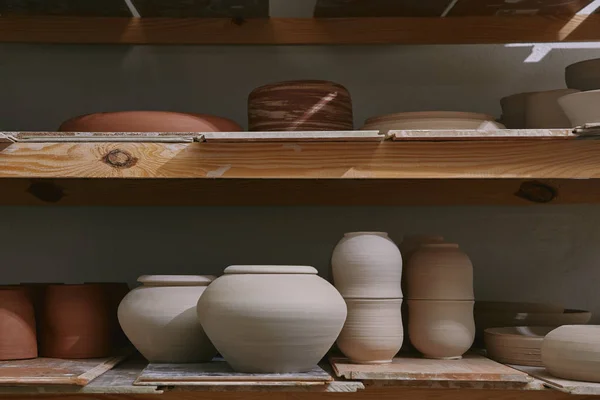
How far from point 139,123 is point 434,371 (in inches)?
27.4

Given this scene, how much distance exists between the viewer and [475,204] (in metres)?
1.84

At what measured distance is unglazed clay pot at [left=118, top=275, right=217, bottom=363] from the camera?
140 centimetres

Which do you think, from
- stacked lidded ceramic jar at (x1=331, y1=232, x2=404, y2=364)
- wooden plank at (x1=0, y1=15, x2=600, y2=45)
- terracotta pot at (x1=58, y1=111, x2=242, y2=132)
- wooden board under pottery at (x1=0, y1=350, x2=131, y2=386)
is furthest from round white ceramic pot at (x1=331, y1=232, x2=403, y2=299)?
wooden plank at (x1=0, y1=15, x2=600, y2=45)

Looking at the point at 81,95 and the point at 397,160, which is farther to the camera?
the point at 81,95

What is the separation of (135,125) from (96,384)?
18.7 inches

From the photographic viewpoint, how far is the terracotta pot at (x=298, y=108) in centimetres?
145

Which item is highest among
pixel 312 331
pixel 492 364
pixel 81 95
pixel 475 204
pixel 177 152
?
pixel 81 95

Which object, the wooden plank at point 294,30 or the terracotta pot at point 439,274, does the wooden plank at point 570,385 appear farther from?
the wooden plank at point 294,30

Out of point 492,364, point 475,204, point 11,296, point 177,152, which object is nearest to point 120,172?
A: point 177,152

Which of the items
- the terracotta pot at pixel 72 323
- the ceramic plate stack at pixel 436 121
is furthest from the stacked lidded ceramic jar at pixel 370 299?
the terracotta pot at pixel 72 323

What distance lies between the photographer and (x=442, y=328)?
1.46 metres

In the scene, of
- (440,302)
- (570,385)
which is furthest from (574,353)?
(440,302)

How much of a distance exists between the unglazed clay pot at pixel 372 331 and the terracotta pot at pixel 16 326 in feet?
1.96

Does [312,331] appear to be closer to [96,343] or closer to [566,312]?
[96,343]
